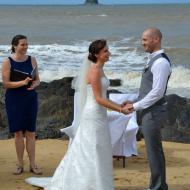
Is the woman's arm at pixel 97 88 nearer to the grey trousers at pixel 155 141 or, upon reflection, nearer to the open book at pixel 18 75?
the grey trousers at pixel 155 141

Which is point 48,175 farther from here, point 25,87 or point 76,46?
point 76,46

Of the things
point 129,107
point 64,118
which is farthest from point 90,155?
point 64,118

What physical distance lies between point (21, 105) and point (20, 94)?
5.4 inches

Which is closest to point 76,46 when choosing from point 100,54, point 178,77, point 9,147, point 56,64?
point 56,64

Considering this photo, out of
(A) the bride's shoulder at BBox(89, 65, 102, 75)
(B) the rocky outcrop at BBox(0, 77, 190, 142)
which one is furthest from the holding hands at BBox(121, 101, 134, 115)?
(B) the rocky outcrop at BBox(0, 77, 190, 142)

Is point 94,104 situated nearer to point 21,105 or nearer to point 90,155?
point 90,155

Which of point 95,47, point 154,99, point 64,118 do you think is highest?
point 95,47

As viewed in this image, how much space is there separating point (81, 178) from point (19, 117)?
156cm

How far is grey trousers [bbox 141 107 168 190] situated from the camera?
21.3ft

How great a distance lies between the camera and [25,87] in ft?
25.4

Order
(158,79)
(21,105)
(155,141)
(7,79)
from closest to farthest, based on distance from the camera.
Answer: (158,79)
(155,141)
(7,79)
(21,105)

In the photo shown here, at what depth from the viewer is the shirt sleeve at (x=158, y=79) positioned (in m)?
6.25

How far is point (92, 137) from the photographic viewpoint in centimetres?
659

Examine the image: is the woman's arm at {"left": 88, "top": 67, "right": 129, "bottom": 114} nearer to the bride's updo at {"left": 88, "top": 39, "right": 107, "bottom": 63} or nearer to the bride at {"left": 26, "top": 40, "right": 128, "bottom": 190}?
the bride at {"left": 26, "top": 40, "right": 128, "bottom": 190}
